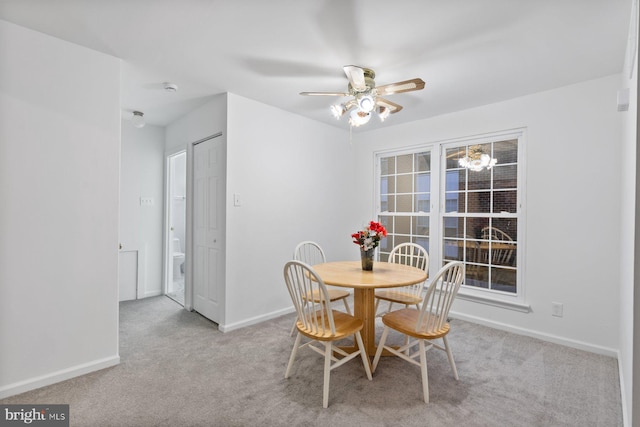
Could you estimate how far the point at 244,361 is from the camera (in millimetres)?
2506

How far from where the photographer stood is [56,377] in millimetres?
2158

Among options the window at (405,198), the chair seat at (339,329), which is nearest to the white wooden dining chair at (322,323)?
the chair seat at (339,329)

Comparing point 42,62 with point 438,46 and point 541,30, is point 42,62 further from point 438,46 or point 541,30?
point 541,30

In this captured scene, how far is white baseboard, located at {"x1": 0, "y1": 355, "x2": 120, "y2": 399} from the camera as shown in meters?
1.99

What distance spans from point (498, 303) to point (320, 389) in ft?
7.42

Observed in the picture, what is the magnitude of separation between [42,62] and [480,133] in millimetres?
3982

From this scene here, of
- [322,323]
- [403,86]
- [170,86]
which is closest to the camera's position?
[322,323]

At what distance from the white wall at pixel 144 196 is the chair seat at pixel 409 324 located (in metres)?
3.56

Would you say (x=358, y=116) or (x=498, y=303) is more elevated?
(x=358, y=116)

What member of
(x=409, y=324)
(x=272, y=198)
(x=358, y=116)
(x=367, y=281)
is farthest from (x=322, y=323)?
(x=272, y=198)

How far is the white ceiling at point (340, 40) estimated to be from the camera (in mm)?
1823

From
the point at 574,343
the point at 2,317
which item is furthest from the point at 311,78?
the point at 574,343

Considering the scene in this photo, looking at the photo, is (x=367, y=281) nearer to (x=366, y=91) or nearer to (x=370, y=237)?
(x=370, y=237)

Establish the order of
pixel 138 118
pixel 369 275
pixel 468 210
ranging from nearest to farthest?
pixel 369 275 → pixel 468 210 → pixel 138 118
